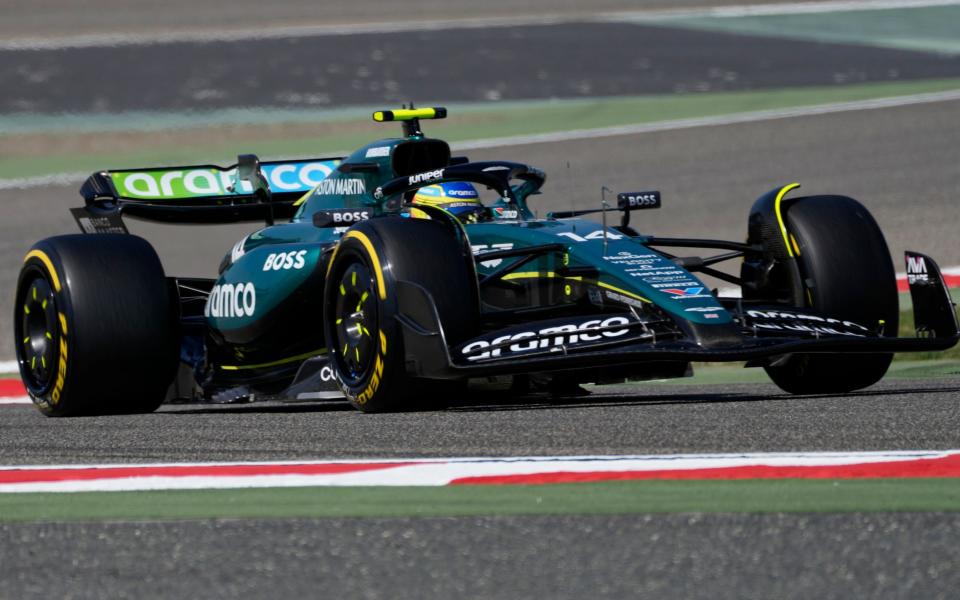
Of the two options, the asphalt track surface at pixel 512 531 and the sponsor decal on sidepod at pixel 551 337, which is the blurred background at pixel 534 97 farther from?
the sponsor decal on sidepod at pixel 551 337

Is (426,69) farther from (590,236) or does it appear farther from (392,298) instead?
(392,298)

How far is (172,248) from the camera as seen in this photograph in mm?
17578

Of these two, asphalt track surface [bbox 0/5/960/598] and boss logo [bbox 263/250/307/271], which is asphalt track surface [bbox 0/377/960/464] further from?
boss logo [bbox 263/250/307/271]

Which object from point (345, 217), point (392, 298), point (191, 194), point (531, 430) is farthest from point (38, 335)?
point (531, 430)

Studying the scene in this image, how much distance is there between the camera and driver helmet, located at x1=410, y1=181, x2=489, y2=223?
875 cm

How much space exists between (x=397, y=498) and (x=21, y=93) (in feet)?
61.8

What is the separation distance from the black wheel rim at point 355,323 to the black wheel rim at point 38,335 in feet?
5.50

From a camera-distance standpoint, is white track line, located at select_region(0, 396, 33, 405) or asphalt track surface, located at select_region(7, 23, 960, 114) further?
asphalt track surface, located at select_region(7, 23, 960, 114)

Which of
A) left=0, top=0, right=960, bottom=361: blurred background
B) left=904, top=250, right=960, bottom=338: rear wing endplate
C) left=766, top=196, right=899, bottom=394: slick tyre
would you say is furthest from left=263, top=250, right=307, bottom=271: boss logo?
left=0, top=0, right=960, bottom=361: blurred background

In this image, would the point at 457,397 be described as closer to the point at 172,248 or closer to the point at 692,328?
the point at 692,328

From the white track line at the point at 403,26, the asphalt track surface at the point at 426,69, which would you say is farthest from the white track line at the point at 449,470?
the white track line at the point at 403,26

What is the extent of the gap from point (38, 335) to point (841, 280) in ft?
13.7

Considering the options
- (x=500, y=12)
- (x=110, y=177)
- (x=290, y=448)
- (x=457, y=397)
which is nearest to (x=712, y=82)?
(x=500, y=12)

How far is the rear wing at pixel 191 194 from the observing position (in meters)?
10.4
